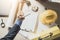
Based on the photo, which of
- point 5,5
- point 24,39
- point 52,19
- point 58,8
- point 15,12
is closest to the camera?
point 52,19

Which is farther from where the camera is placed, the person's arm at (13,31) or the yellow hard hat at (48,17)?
the person's arm at (13,31)

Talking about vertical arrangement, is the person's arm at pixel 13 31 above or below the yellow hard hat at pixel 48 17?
below

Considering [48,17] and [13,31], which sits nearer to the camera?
[48,17]

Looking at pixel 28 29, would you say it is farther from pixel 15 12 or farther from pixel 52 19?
pixel 52 19

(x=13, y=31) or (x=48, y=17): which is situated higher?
(x=48, y=17)

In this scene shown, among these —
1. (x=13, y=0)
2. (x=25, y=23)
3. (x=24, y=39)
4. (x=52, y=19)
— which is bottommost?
(x=24, y=39)

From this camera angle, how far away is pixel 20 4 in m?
1.24

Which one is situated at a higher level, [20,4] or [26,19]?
[20,4]

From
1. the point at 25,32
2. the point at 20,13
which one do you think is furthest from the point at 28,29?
the point at 20,13

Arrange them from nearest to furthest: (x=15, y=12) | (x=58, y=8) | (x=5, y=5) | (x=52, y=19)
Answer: (x=52, y=19), (x=58, y=8), (x=15, y=12), (x=5, y=5)

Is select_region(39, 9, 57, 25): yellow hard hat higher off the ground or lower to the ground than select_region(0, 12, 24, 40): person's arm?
higher

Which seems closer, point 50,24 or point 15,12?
point 50,24

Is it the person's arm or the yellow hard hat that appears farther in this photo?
the person's arm

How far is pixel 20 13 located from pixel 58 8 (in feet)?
1.29
